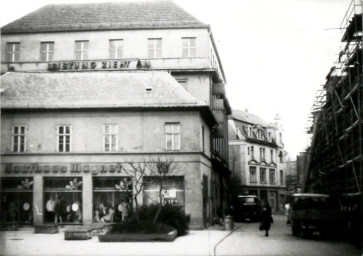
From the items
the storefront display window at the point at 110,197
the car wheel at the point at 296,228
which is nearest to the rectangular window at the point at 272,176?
the car wheel at the point at 296,228

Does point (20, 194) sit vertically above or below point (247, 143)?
below

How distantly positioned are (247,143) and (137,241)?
24144 millimetres

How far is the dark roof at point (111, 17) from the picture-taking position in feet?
124

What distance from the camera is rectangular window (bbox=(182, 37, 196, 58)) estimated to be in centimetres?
4034

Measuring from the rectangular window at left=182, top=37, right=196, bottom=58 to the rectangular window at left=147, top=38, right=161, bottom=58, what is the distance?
2.03 m

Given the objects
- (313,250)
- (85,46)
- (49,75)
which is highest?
(85,46)

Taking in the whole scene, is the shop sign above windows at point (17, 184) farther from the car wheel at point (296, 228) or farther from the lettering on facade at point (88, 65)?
the car wheel at point (296, 228)

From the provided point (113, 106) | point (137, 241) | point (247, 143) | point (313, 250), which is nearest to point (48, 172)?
point (113, 106)

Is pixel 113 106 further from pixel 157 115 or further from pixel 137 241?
pixel 137 241

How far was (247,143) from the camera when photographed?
4491 centimetres

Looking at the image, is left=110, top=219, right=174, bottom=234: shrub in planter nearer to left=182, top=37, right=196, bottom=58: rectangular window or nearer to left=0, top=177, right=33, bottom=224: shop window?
left=0, top=177, right=33, bottom=224: shop window

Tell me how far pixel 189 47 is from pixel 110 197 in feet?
51.1

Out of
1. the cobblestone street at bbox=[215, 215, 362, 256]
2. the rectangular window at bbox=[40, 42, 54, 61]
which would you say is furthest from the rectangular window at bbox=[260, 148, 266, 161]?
the rectangular window at bbox=[40, 42, 54, 61]

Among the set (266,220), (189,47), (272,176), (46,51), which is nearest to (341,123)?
(266,220)
